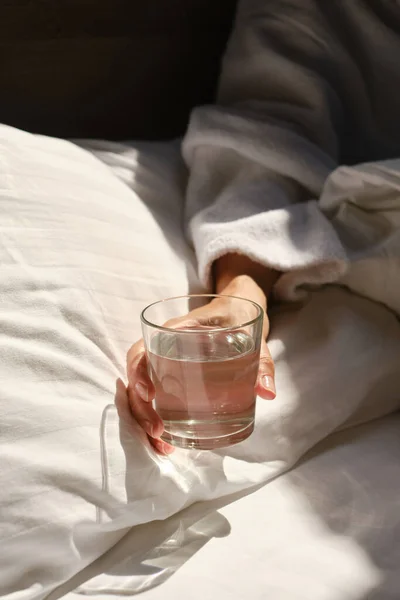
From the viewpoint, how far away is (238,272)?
2.74 feet

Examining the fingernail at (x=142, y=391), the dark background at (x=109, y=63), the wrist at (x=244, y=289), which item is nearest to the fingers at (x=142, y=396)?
the fingernail at (x=142, y=391)

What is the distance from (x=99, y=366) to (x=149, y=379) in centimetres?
5

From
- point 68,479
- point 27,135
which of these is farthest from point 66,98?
point 68,479

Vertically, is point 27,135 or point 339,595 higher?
point 27,135

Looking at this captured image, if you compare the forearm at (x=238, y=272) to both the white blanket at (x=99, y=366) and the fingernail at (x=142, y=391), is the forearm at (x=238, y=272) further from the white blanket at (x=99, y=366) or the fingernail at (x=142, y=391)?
the fingernail at (x=142, y=391)

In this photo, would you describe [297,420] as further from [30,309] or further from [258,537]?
[30,309]

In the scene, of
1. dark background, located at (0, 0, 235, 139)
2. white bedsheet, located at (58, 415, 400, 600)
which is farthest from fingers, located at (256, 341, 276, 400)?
dark background, located at (0, 0, 235, 139)

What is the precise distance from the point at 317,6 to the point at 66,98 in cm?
38

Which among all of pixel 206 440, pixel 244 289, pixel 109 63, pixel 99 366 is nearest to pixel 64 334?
pixel 99 366

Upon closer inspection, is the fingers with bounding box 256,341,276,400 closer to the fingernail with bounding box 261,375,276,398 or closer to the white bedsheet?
the fingernail with bounding box 261,375,276,398

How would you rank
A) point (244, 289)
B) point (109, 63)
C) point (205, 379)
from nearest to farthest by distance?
1. point (205, 379)
2. point (244, 289)
3. point (109, 63)

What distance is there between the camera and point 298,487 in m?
0.67

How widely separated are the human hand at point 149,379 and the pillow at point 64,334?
0.9 inches

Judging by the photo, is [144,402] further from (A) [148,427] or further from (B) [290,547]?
(B) [290,547]
